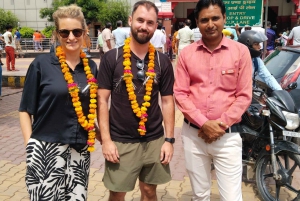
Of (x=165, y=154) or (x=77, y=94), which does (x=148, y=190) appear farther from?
(x=77, y=94)

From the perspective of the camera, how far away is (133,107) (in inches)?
98.5

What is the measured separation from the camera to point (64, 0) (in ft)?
85.3

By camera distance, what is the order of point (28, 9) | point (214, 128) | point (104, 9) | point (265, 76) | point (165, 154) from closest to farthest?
point (214, 128) → point (165, 154) → point (265, 76) → point (104, 9) → point (28, 9)

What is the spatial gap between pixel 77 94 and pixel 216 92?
971mm

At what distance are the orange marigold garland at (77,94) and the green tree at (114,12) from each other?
887 inches

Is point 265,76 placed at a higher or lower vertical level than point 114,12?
lower

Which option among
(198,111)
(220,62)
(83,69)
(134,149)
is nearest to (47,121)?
(83,69)

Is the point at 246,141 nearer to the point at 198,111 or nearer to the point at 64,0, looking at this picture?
the point at 198,111

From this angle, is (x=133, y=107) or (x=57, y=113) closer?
(x=57, y=113)

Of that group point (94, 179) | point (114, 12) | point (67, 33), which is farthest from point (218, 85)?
point (114, 12)

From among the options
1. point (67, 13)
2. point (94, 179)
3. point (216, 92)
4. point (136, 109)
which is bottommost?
point (94, 179)

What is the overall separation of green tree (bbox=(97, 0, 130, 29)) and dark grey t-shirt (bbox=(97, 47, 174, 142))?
73.5 feet

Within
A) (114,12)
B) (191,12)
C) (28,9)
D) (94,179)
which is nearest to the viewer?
(94,179)

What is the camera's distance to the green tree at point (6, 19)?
28.7 meters
